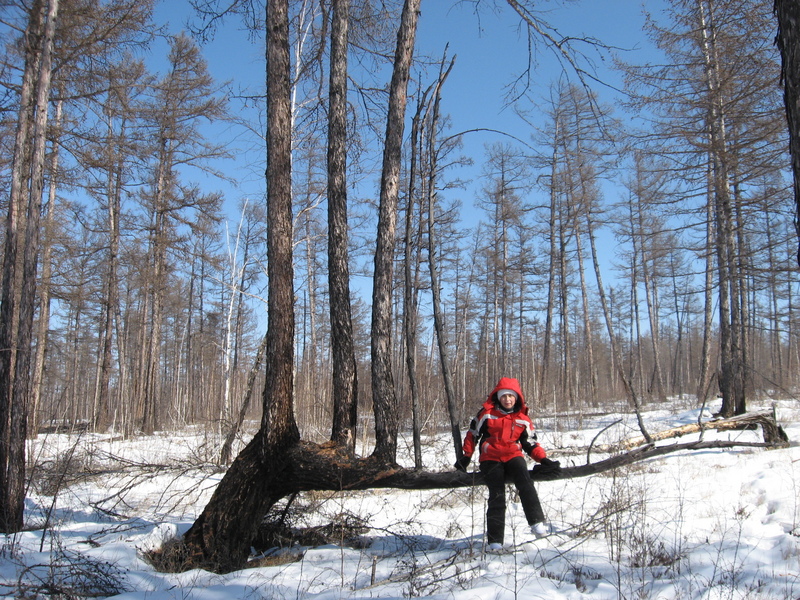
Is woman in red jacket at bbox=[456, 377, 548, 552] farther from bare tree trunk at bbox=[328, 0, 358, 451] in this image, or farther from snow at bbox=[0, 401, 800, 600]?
bare tree trunk at bbox=[328, 0, 358, 451]

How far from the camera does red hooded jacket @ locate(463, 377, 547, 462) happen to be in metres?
4.54

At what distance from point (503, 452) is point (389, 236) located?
109 inches

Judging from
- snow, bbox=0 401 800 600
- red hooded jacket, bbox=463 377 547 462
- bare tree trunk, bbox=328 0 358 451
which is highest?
bare tree trunk, bbox=328 0 358 451

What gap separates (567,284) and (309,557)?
874 inches

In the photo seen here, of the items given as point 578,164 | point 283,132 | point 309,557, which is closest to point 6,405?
point 309,557

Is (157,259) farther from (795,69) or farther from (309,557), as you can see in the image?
(795,69)

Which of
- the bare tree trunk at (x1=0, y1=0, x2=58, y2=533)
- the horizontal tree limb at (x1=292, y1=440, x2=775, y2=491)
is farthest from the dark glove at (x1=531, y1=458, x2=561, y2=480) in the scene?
the bare tree trunk at (x1=0, y1=0, x2=58, y2=533)

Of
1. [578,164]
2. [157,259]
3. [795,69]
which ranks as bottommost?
[795,69]

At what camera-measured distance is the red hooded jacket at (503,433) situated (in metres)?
4.54

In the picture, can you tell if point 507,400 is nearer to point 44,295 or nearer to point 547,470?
point 547,470

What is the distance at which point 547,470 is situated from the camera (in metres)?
4.39

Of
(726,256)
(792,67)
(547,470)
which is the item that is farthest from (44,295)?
(726,256)

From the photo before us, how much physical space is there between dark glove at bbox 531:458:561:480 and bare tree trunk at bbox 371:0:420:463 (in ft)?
5.30

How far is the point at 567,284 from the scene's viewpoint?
24.5 m
